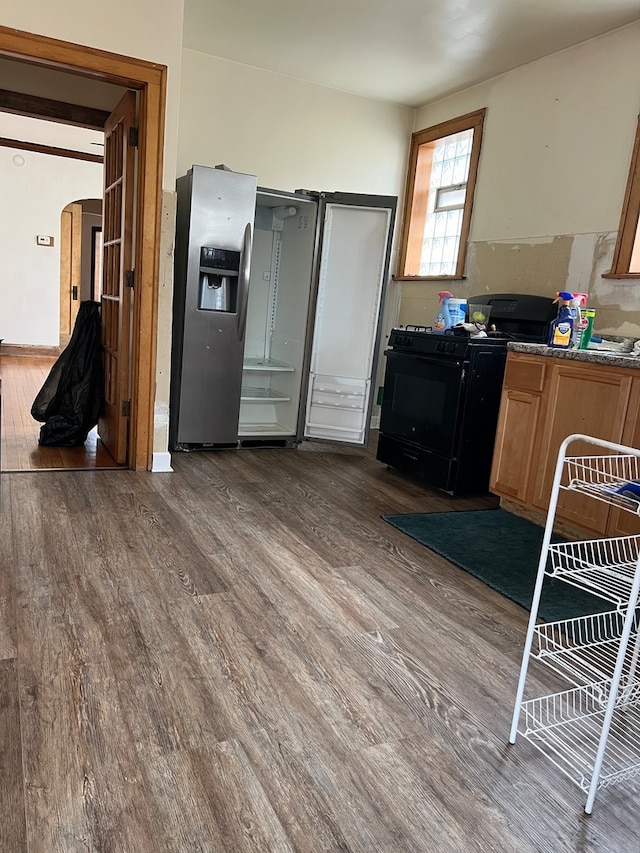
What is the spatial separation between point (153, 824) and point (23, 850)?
23 cm

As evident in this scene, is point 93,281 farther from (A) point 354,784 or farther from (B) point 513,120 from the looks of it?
(A) point 354,784

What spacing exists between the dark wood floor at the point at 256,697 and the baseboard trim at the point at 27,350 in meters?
5.78

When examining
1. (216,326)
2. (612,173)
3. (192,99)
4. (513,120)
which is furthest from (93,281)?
(612,173)

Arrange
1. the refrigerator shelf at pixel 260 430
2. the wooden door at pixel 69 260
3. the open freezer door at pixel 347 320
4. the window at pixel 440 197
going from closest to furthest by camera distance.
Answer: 1. the open freezer door at pixel 347 320
2. the refrigerator shelf at pixel 260 430
3. the window at pixel 440 197
4. the wooden door at pixel 69 260

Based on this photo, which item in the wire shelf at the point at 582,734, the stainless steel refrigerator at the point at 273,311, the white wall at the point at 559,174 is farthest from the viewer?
the stainless steel refrigerator at the point at 273,311

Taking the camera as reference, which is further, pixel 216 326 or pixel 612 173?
pixel 216 326

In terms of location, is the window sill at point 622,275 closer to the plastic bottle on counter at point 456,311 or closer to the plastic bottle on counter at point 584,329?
the plastic bottle on counter at point 584,329

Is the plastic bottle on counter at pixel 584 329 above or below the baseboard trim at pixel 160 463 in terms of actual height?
above

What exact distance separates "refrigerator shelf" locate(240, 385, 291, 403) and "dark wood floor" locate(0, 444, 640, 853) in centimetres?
163

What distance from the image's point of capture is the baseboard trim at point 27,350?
7.88 meters

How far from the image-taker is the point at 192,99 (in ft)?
13.8

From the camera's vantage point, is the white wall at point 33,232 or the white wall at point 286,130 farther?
the white wall at point 33,232

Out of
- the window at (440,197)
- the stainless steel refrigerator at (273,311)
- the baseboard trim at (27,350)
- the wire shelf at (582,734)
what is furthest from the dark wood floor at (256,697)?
the baseboard trim at (27,350)

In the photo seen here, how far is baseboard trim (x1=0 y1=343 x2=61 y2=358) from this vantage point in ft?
25.8
